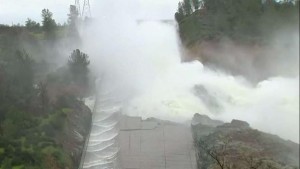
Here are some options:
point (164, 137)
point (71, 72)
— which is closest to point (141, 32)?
point (71, 72)

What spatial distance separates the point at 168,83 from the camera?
59.8 meters

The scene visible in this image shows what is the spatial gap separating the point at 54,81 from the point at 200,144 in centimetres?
2520

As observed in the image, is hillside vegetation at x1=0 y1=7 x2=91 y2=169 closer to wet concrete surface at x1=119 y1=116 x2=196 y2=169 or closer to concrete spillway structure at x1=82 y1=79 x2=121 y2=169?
concrete spillway structure at x1=82 y1=79 x2=121 y2=169

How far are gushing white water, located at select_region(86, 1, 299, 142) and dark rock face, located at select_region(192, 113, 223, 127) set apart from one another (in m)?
2.17

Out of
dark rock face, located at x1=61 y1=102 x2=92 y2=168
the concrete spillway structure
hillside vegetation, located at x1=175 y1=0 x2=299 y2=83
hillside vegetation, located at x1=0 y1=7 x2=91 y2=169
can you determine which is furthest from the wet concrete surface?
hillside vegetation, located at x1=175 y1=0 x2=299 y2=83

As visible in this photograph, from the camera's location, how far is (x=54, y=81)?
5681cm

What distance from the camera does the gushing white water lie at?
45688 mm

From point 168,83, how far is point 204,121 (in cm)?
1653

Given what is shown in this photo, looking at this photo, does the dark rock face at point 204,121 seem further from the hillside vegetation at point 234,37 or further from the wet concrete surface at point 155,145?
the hillside vegetation at point 234,37

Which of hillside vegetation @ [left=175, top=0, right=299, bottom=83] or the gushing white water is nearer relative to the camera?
the gushing white water

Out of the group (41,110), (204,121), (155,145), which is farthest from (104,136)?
(204,121)

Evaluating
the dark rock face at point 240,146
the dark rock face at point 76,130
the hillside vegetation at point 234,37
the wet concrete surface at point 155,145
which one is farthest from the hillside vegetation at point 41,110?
the hillside vegetation at point 234,37

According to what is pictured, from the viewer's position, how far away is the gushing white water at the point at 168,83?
45688 mm

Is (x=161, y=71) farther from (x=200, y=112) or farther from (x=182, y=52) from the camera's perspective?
(x=200, y=112)
